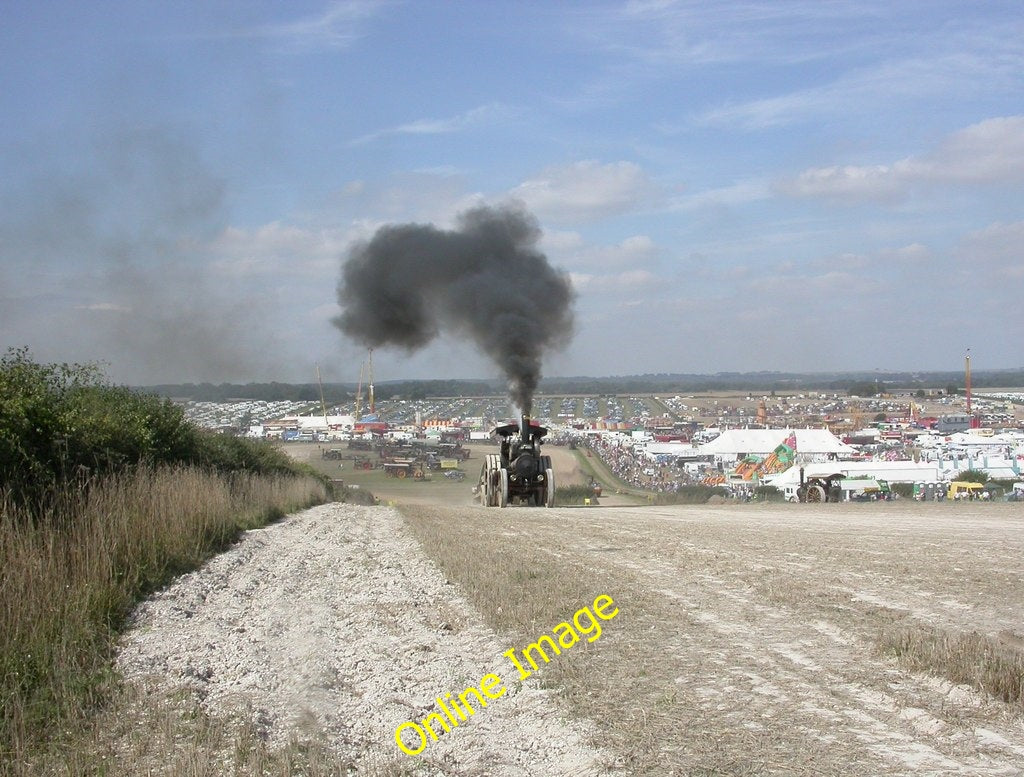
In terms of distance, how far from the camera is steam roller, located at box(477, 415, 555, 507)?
91.6 feet

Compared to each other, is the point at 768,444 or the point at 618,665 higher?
the point at 618,665

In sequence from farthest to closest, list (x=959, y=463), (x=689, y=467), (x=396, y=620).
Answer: (x=689, y=467) < (x=959, y=463) < (x=396, y=620)

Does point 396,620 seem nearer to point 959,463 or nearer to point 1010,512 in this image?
point 1010,512

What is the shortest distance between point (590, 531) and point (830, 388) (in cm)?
13407

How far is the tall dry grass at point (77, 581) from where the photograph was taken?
6500mm

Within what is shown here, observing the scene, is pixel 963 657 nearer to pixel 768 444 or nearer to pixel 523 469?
pixel 523 469

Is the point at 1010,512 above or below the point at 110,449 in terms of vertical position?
below

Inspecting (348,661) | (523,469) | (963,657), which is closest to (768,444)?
(523,469)

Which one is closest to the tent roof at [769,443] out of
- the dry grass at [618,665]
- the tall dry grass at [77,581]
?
the dry grass at [618,665]

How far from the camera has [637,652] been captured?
24.5ft

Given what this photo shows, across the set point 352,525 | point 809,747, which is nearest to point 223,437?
point 352,525

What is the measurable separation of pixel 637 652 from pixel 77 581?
5.35 meters

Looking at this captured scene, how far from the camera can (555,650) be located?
7.57 meters

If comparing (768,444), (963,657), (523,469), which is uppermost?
(963,657)
